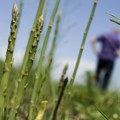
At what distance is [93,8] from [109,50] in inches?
286

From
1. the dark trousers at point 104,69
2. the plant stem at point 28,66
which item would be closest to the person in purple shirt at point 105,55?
the dark trousers at point 104,69

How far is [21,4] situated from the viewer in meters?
1.48

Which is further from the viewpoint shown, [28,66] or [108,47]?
[108,47]

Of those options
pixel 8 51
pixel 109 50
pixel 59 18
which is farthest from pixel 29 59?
pixel 109 50

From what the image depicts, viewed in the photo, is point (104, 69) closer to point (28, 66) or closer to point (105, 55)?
point (105, 55)

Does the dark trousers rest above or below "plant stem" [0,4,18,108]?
below

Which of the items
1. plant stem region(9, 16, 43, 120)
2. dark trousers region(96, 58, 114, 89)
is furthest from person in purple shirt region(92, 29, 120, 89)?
plant stem region(9, 16, 43, 120)

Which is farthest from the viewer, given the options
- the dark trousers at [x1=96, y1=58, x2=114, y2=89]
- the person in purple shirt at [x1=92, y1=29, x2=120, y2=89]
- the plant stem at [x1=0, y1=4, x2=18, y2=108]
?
the dark trousers at [x1=96, y1=58, x2=114, y2=89]

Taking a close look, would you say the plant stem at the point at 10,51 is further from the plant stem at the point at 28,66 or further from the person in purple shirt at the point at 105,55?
the person in purple shirt at the point at 105,55

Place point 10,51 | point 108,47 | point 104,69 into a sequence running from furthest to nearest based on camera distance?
1. point 104,69
2. point 108,47
3. point 10,51

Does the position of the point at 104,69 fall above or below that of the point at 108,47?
below

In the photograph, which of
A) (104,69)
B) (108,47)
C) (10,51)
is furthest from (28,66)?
(104,69)

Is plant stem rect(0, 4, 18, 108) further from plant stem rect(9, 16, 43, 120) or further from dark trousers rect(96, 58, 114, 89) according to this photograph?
dark trousers rect(96, 58, 114, 89)

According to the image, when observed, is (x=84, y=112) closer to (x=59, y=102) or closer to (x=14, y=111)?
(x=59, y=102)
